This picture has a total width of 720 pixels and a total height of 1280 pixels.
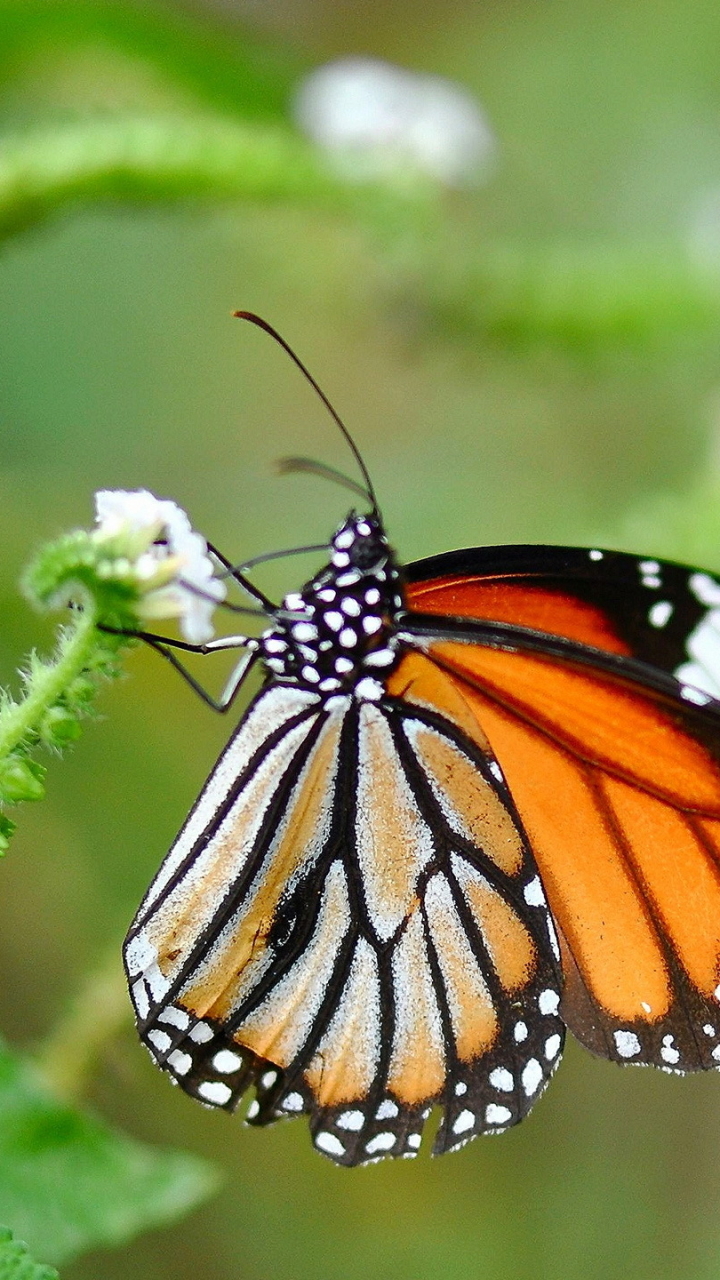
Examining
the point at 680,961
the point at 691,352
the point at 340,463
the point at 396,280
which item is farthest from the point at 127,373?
the point at 680,961

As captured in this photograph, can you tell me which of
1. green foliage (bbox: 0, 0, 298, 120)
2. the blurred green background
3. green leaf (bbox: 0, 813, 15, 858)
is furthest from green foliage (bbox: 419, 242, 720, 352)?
green leaf (bbox: 0, 813, 15, 858)

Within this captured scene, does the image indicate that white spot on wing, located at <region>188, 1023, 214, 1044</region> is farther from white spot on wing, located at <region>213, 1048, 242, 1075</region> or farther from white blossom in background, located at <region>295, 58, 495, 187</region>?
white blossom in background, located at <region>295, 58, 495, 187</region>

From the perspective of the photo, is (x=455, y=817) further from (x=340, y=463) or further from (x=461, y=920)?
(x=340, y=463)

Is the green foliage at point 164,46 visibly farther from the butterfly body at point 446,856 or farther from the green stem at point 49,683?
the green stem at point 49,683

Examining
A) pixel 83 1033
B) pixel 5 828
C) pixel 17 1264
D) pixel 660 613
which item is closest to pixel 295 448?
pixel 83 1033

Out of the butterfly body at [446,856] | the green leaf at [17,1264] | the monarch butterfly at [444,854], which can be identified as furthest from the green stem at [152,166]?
the green leaf at [17,1264]

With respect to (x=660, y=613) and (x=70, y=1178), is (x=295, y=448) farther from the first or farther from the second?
(x=70, y=1178)

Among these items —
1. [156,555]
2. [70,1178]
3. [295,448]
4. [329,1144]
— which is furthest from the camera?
[295,448]

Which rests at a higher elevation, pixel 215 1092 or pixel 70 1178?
pixel 215 1092
